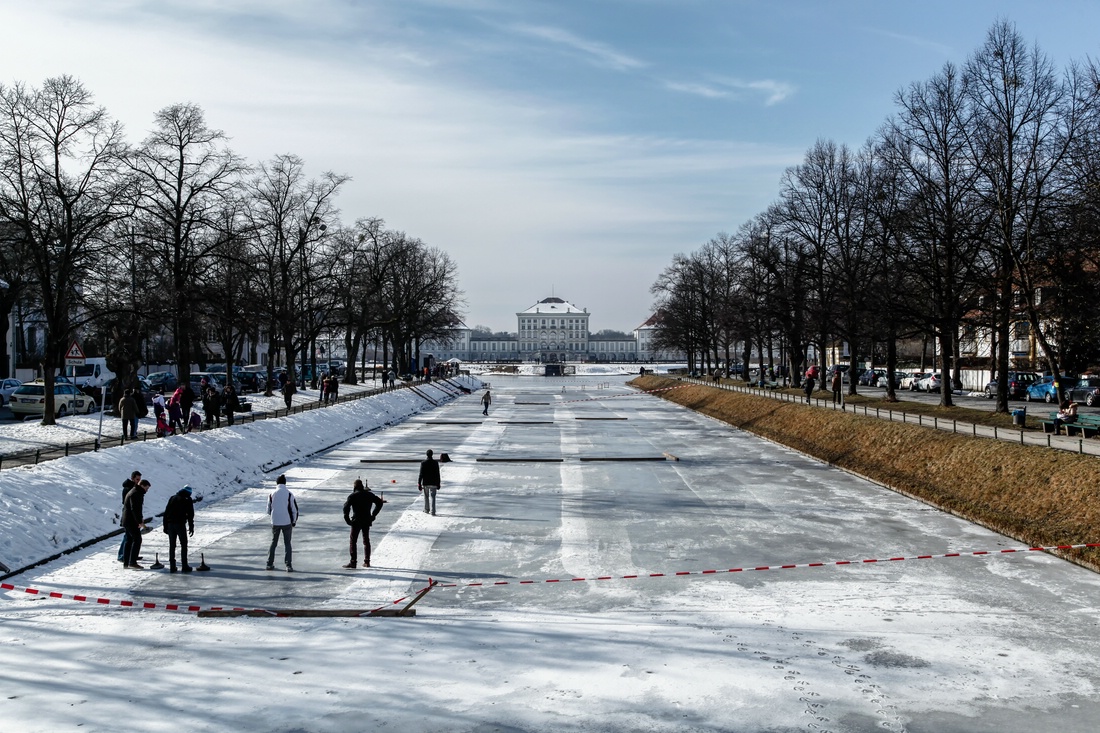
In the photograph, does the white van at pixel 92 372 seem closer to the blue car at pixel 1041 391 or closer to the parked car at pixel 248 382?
the parked car at pixel 248 382

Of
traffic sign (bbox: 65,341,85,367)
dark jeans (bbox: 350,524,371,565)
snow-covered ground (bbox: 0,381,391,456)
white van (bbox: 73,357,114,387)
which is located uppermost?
traffic sign (bbox: 65,341,85,367)

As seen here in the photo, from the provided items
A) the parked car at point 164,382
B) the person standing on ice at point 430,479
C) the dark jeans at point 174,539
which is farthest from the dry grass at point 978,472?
the parked car at point 164,382

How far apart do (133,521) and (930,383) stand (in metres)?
52.7

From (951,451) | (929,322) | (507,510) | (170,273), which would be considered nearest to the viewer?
(507,510)

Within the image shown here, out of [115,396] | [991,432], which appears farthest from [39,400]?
[991,432]

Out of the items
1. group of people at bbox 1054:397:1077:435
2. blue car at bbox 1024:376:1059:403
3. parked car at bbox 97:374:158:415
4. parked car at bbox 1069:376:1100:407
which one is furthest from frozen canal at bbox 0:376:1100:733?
blue car at bbox 1024:376:1059:403

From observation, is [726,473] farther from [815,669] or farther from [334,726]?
[334,726]

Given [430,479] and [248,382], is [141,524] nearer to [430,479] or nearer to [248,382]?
[430,479]

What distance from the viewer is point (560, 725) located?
7969 millimetres

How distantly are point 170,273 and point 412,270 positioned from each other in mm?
42790

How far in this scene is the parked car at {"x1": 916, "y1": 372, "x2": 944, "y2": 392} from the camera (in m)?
55.1

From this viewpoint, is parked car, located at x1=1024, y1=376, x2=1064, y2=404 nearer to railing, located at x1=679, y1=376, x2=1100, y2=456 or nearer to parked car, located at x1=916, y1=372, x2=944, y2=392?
parked car, located at x1=916, y1=372, x2=944, y2=392

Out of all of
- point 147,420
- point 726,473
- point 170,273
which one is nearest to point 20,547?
point 726,473

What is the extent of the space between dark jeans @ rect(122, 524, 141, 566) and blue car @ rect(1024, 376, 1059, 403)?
135 feet
